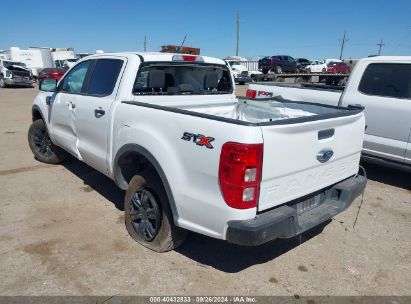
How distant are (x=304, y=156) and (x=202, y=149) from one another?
0.84 meters

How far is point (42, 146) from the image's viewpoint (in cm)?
637

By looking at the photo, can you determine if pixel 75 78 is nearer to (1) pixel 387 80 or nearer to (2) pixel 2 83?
(1) pixel 387 80

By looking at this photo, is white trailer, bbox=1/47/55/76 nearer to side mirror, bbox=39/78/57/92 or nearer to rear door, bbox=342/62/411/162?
side mirror, bbox=39/78/57/92

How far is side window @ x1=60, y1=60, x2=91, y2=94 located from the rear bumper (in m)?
3.12

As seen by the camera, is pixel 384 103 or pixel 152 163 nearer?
pixel 152 163

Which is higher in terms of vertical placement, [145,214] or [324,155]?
[324,155]

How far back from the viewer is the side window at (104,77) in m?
4.09

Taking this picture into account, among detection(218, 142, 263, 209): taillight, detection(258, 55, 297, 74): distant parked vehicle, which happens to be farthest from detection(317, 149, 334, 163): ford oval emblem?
detection(258, 55, 297, 74): distant parked vehicle

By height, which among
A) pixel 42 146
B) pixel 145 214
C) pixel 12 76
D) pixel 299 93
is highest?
pixel 299 93

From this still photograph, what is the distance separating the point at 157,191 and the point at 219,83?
2197 mm

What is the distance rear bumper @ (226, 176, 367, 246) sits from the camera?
8.71ft

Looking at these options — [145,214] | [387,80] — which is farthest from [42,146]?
[387,80]

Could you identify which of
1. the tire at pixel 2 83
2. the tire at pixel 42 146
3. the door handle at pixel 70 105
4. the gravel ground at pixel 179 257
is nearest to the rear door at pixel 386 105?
the gravel ground at pixel 179 257

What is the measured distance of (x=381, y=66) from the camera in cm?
561
